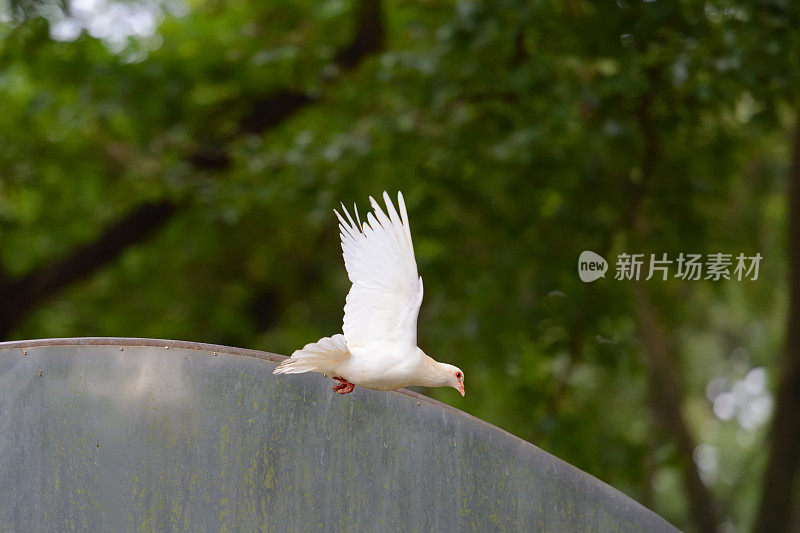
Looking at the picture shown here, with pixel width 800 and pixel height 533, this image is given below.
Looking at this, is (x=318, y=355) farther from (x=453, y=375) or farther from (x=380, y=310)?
(x=453, y=375)

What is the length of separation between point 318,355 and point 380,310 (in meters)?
0.23

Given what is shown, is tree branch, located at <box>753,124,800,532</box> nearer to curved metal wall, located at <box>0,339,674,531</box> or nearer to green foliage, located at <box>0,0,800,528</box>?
green foliage, located at <box>0,0,800,528</box>

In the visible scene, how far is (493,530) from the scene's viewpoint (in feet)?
9.50

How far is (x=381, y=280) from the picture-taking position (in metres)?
2.53

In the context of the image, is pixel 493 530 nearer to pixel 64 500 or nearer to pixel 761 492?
pixel 64 500

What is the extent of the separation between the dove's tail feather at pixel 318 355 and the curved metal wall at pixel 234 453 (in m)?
0.45

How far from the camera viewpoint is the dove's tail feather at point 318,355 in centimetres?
237

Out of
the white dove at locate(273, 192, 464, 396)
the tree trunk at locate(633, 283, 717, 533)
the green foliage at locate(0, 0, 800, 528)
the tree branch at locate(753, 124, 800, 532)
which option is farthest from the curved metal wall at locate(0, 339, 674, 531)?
the tree trunk at locate(633, 283, 717, 533)

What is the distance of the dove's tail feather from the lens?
2369 mm

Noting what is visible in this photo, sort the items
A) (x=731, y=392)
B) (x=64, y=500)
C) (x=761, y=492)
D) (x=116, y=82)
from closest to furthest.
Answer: (x=64, y=500), (x=116, y=82), (x=761, y=492), (x=731, y=392)

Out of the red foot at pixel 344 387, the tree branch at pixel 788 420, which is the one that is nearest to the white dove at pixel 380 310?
the red foot at pixel 344 387

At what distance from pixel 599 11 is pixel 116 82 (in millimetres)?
3066

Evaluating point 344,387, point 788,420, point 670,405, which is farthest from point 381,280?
point 670,405

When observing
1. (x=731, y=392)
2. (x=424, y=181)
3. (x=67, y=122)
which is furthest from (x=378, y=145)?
(x=731, y=392)
